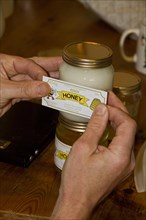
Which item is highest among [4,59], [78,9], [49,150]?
[4,59]

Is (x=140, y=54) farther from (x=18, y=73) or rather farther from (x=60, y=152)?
(x=60, y=152)

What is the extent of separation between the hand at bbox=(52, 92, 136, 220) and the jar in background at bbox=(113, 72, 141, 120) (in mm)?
216

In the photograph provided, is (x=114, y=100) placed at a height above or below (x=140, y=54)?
above

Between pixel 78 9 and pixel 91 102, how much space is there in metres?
1.05

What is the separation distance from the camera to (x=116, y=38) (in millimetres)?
1459

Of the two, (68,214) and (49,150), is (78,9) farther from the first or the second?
(68,214)

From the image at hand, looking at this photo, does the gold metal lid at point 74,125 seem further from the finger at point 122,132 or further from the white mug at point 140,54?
the white mug at point 140,54

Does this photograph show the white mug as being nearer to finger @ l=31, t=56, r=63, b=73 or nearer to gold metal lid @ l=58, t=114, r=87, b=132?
finger @ l=31, t=56, r=63, b=73

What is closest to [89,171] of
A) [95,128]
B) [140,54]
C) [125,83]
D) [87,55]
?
[95,128]

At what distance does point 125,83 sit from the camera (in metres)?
0.92

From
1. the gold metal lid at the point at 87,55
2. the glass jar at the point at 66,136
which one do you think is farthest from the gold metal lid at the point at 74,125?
the gold metal lid at the point at 87,55

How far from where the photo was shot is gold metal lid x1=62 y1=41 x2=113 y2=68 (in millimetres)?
710

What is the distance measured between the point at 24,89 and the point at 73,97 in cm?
12

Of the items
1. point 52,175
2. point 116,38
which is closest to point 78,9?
point 116,38
